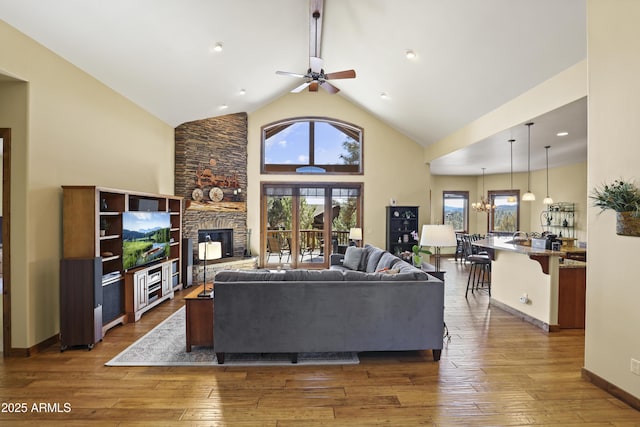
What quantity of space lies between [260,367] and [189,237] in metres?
4.60

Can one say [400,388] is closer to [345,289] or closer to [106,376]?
[345,289]

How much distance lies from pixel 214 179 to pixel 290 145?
6.96 ft

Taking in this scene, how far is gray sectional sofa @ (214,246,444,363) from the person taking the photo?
3.21 meters

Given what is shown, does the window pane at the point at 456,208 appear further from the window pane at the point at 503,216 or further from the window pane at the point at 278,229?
the window pane at the point at 278,229

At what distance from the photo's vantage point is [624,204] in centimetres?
255

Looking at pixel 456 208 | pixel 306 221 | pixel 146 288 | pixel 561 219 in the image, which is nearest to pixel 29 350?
pixel 146 288

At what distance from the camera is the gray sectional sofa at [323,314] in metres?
3.21

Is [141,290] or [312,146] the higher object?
[312,146]

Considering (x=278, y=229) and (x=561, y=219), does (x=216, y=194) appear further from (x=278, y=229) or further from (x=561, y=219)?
(x=561, y=219)

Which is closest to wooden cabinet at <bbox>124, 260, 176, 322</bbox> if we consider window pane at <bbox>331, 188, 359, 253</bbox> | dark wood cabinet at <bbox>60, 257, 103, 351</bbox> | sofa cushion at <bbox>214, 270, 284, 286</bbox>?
dark wood cabinet at <bbox>60, 257, 103, 351</bbox>

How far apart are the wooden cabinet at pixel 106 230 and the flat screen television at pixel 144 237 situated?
8 centimetres

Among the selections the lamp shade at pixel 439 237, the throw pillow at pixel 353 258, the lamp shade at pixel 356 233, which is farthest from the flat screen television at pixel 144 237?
the lamp shade at pixel 356 233

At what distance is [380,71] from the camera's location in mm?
5836

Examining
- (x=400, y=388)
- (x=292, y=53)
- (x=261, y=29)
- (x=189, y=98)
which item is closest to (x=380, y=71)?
(x=292, y=53)
